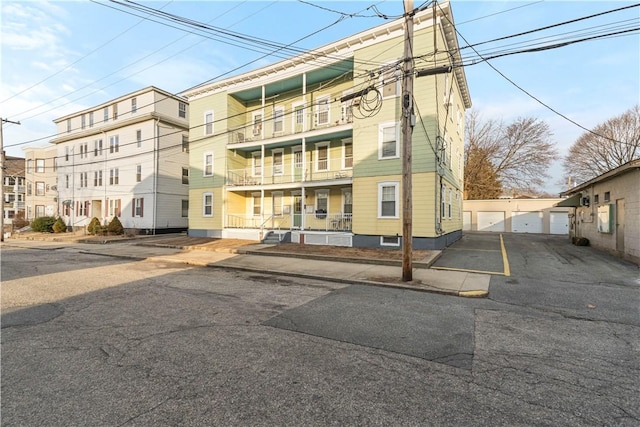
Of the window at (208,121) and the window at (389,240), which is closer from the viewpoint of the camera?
the window at (389,240)

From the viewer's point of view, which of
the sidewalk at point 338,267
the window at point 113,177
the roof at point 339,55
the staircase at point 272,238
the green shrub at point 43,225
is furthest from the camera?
the green shrub at point 43,225

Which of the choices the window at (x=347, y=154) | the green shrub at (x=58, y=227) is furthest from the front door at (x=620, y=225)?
the green shrub at (x=58, y=227)

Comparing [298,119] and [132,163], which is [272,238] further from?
[132,163]

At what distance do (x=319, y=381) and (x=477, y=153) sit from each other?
41225 mm

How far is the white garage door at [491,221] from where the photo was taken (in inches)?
1238

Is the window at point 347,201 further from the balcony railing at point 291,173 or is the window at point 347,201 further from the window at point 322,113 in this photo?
the window at point 322,113

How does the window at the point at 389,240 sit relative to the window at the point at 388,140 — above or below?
below

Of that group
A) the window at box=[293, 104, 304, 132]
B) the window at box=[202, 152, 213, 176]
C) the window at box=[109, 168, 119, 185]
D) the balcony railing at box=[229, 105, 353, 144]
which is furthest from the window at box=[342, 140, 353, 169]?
the window at box=[109, 168, 119, 185]

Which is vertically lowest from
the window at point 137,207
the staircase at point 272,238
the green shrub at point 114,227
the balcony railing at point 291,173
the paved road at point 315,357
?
the paved road at point 315,357

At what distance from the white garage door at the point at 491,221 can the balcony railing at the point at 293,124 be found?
2228cm

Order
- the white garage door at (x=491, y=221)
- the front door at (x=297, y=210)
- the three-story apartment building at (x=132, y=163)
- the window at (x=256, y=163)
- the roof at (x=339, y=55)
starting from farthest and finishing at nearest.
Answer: the white garage door at (x=491, y=221) → the three-story apartment building at (x=132, y=163) → the window at (x=256, y=163) → the front door at (x=297, y=210) → the roof at (x=339, y=55)

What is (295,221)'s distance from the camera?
1978 centimetres

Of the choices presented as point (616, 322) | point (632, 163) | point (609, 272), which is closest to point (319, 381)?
point (616, 322)

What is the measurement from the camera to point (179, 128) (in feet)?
89.7
